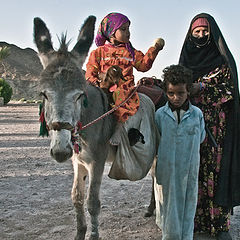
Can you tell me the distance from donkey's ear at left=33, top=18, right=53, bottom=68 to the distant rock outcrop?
35943 mm

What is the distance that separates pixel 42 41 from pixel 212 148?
2158mm

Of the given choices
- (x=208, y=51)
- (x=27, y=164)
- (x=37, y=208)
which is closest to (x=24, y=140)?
(x=27, y=164)

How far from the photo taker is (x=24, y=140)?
1002 centimetres

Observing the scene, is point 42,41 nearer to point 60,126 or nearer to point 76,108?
point 76,108

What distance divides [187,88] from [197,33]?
2.87ft

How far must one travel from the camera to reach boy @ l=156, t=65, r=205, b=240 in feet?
9.09

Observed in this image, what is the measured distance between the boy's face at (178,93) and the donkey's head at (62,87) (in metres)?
0.84

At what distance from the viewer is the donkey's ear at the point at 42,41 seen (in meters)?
2.57

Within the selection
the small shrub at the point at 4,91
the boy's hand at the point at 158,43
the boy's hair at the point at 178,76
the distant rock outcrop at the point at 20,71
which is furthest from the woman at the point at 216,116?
the distant rock outcrop at the point at 20,71

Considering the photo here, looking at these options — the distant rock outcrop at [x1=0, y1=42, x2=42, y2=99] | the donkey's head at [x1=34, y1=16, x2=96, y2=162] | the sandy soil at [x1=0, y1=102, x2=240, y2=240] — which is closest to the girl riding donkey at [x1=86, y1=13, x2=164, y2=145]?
the donkey's head at [x1=34, y1=16, x2=96, y2=162]

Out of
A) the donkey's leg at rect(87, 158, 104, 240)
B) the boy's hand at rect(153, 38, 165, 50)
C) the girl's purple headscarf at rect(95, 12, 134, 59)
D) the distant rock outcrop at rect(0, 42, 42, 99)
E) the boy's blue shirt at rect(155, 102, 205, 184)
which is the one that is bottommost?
the donkey's leg at rect(87, 158, 104, 240)

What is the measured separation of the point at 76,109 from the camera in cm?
234

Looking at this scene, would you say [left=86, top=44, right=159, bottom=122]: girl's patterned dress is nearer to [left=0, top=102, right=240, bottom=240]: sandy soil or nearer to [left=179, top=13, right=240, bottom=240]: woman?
[left=179, top=13, right=240, bottom=240]: woman

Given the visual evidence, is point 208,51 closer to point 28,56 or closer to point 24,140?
point 24,140
